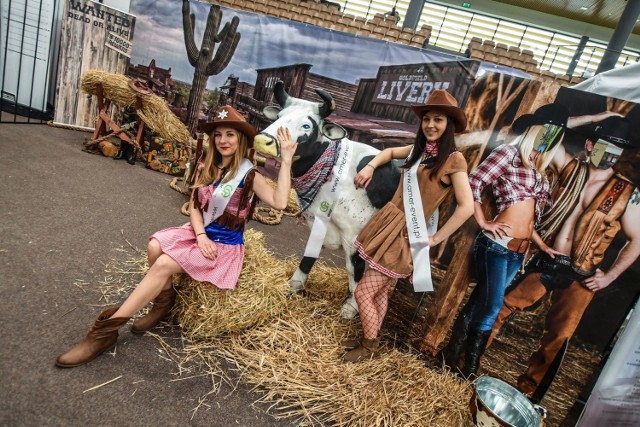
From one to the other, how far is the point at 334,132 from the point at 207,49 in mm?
5067

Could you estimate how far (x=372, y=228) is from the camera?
2.31 metres

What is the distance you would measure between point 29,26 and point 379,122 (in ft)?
20.5

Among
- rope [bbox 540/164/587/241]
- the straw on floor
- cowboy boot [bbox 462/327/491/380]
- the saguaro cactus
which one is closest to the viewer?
the straw on floor

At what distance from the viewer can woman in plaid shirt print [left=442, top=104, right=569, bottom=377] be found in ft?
7.14

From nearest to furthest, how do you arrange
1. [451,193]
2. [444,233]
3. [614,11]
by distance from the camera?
[444,233] → [451,193] → [614,11]

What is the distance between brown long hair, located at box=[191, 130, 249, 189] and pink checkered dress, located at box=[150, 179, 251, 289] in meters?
0.06

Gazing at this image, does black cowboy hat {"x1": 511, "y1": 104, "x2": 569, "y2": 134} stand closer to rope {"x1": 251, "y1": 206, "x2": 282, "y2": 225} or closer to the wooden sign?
rope {"x1": 251, "y1": 206, "x2": 282, "y2": 225}

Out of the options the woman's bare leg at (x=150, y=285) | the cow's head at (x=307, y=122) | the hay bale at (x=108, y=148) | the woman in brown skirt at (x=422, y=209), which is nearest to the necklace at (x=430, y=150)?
the woman in brown skirt at (x=422, y=209)

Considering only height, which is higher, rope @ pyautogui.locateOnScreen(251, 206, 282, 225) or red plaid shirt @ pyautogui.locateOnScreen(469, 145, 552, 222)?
red plaid shirt @ pyautogui.locateOnScreen(469, 145, 552, 222)

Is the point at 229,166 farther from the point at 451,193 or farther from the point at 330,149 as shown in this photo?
the point at 451,193

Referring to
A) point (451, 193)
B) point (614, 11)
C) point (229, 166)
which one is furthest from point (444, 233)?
point (614, 11)

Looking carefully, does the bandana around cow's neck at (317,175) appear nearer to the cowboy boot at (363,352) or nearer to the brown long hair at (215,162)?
the brown long hair at (215,162)

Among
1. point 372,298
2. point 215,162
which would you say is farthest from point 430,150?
point 215,162

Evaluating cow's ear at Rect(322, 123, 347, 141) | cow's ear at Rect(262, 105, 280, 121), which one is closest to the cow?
cow's ear at Rect(322, 123, 347, 141)
